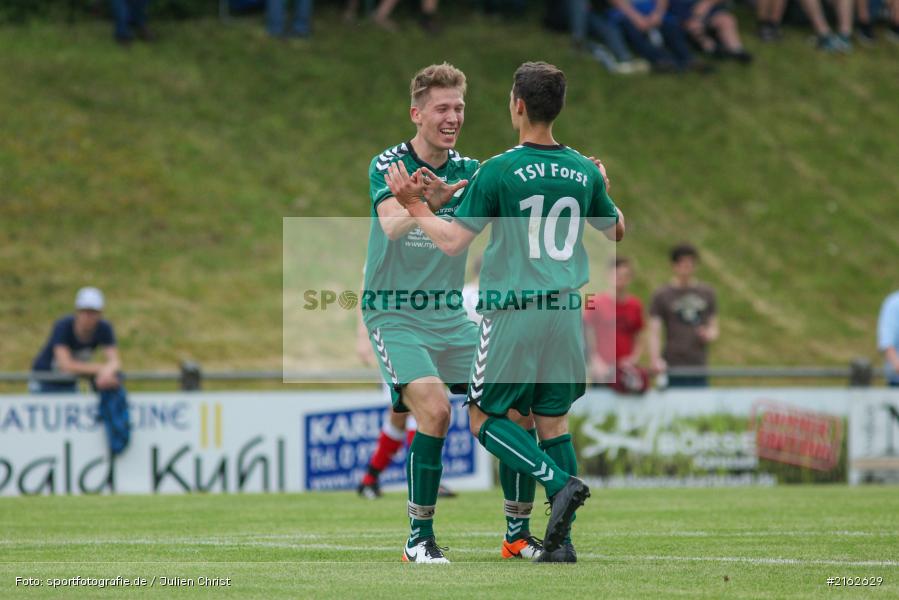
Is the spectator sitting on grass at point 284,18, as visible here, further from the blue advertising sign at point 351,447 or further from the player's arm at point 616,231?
the player's arm at point 616,231

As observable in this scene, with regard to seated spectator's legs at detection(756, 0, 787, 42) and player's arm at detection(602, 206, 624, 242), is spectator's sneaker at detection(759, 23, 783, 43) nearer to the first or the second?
seated spectator's legs at detection(756, 0, 787, 42)

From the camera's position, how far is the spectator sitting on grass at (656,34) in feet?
88.7

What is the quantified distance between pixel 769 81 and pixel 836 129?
1761mm

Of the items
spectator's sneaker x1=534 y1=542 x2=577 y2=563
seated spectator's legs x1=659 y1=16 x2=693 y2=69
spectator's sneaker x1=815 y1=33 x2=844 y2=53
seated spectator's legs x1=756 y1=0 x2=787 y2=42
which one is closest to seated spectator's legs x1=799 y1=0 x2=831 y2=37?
spectator's sneaker x1=815 y1=33 x2=844 y2=53

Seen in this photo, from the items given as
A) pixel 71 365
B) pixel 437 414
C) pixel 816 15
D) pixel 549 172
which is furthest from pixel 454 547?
pixel 816 15

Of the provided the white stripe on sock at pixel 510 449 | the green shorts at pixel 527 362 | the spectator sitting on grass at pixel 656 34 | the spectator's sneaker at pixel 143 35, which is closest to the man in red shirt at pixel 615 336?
the green shorts at pixel 527 362

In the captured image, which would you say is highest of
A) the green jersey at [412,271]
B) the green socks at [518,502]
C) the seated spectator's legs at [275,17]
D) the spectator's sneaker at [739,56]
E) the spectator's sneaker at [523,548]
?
the seated spectator's legs at [275,17]

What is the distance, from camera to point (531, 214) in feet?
22.1

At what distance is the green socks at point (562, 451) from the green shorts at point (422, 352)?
0.71 metres

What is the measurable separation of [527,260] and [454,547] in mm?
1952

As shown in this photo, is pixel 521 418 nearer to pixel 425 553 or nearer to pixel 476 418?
pixel 476 418

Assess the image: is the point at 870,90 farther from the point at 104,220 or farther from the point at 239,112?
the point at 104,220

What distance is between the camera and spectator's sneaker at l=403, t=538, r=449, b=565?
685 centimetres

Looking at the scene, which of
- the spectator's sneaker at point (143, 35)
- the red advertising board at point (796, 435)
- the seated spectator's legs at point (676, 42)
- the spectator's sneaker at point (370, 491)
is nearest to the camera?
the spectator's sneaker at point (370, 491)
